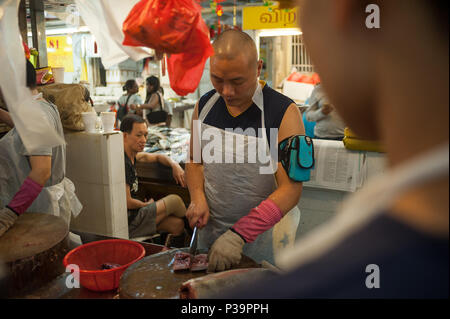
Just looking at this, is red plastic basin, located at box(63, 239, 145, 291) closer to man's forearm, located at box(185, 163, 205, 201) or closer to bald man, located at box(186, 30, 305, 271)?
bald man, located at box(186, 30, 305, 271)

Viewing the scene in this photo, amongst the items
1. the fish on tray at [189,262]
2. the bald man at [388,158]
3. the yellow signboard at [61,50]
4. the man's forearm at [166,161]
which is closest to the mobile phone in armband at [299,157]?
the fish on tray at [189,262]

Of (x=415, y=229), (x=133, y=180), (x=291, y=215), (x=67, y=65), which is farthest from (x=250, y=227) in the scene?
(x=67, y=65)

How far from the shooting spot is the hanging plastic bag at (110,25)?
172 centimetres

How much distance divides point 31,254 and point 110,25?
112 cm

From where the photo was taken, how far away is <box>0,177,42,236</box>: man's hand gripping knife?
6.07 feet

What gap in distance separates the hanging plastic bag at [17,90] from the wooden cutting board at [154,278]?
0.59m

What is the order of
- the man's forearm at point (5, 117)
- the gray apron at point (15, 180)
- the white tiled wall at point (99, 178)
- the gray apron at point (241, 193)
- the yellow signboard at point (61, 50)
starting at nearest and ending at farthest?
the gray apron at point (241, 193) → the gray apron at point (15, 180) → the man's forearm at point (5, 117) → the white tiled wall at point (99, 178) → the yellow signboard at point (61, 50)

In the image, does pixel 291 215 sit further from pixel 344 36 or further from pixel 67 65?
pixel 67 65

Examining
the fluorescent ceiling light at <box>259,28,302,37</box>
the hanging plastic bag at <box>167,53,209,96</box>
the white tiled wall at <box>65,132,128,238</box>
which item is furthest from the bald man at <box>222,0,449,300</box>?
the fluorescent ceiling light at <box>259,28,302,37</box>

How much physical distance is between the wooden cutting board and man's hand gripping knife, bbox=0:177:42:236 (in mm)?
805

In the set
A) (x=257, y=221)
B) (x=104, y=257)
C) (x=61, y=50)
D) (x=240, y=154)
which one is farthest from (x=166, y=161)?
(x=61, y=50)

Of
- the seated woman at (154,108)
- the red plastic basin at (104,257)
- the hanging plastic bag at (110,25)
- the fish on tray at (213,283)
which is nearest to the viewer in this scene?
the fish on tray at (213,283)

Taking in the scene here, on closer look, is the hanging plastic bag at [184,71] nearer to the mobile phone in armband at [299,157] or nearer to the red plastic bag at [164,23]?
the red plastic bag at [164,23]

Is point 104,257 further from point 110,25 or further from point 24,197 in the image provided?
point 110,25
